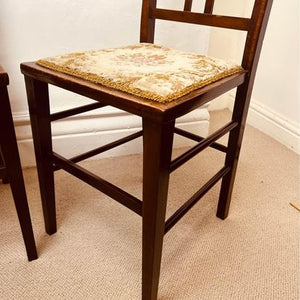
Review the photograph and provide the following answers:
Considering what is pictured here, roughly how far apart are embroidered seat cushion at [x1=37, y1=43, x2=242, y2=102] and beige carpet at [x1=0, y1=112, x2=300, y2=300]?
489 millimetres

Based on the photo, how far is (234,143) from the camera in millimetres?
Answer: 871

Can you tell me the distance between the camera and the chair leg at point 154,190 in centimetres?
54

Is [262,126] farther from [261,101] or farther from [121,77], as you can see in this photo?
[121,77]

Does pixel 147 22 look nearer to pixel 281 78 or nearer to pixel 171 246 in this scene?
pixel 171 246

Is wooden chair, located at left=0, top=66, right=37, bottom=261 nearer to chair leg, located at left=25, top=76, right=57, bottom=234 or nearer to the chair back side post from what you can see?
chair leg, located at left=25, top=76, right=57, bottom=234

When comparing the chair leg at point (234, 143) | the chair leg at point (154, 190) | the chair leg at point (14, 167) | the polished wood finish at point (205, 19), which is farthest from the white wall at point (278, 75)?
the chair leg at point (14, 167)

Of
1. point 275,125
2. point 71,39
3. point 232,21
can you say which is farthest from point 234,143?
point 275,125

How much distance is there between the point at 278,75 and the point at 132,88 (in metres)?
1.16

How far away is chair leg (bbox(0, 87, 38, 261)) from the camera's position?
0.65 metres

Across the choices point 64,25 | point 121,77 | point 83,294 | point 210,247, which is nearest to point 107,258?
point 83,294

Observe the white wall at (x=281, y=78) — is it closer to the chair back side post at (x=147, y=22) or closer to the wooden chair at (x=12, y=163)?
the chair back side post at (x=147, y=22)

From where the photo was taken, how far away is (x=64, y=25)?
108cm

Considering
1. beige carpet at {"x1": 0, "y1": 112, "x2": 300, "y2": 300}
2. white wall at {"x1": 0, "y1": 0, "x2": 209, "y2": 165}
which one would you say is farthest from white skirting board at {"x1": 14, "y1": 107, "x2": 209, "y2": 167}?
beige carpet at {"x1": 0, "y1": 112, "x2": 300, "y2": 300}

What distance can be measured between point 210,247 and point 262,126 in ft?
2.98
